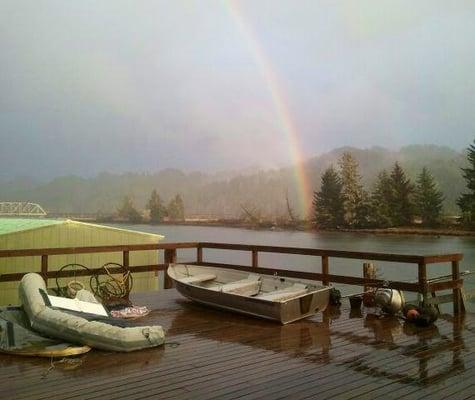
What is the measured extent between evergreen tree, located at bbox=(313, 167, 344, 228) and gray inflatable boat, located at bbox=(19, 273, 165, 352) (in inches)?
2613

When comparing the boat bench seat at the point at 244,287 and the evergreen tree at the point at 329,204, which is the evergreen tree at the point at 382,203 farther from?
the boat bench seat at the point at 244,287

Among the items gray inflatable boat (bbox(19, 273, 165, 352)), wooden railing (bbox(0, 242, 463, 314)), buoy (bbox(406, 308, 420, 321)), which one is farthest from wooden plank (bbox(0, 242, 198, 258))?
buoy (bbox(406, 308, 420, 321))

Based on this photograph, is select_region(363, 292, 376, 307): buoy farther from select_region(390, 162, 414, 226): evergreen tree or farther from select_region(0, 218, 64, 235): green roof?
select_region(390, 162, 414, 226): evergreen tree

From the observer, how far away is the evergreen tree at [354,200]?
221 ft

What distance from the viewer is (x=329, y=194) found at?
71.9 meters

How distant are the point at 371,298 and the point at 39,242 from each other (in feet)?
43.8

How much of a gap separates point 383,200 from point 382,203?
419 millimetres

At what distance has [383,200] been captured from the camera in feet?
213

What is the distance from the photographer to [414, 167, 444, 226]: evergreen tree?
60156 millimetres

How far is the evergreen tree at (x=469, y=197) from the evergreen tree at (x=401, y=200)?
5861 millimetres

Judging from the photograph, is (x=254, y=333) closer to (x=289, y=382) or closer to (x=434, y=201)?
(x=289, y=382)

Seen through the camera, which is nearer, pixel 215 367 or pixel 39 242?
pixel 215 367

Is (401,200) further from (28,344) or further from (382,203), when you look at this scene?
(28,344)

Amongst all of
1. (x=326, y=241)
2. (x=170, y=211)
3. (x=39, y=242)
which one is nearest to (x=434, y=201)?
(x=326, y=241)
